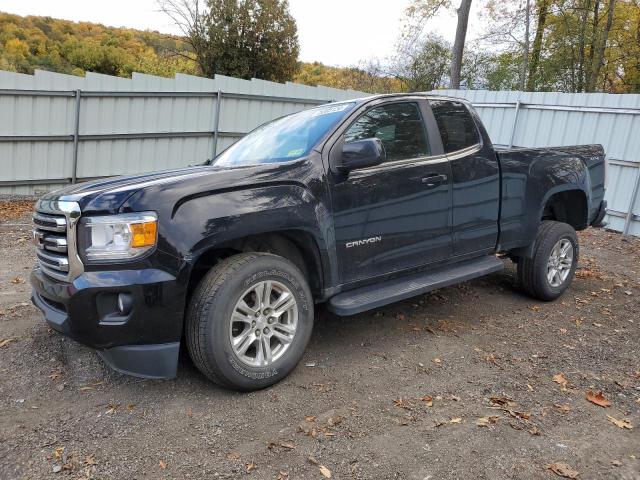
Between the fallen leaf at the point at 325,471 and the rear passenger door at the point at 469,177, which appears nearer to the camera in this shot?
the fallen leaf at the point at 325,471

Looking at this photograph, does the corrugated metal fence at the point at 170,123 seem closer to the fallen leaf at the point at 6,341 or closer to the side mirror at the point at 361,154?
the fallen leaf at the point at 6,341

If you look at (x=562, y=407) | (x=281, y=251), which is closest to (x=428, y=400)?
(x=562, y=407)

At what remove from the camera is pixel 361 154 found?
3.49 m

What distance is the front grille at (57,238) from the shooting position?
2.92 m

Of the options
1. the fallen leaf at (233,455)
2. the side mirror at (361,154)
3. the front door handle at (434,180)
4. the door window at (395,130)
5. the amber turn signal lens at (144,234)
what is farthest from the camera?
the front door handle at (434,180)

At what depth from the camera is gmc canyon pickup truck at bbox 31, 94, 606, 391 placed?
2.89m

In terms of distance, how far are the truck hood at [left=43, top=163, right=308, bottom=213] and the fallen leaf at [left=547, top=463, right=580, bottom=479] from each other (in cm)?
225

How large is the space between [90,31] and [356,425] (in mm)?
47870

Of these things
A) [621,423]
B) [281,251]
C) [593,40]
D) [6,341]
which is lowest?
[6,341]

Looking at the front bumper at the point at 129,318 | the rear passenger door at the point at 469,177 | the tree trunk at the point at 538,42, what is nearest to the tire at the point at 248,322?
the front bumper at the point at 129,318

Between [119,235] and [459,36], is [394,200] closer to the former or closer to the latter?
[119,235]

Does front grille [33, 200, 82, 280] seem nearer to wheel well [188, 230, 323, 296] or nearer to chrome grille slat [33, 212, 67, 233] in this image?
chrome grille slat [33, 212, 67, 233]

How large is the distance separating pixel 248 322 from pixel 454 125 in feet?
8.49

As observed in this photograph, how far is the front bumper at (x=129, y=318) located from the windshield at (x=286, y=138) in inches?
51.5
